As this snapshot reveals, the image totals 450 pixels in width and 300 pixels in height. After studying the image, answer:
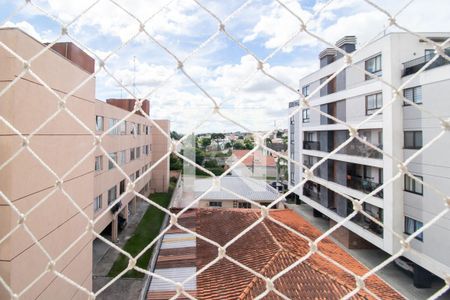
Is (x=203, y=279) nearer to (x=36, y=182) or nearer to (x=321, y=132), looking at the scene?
(x=36, y=182)

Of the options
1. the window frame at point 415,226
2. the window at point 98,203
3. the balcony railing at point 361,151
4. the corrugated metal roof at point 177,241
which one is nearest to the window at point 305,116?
the balcony railing at point 361,151

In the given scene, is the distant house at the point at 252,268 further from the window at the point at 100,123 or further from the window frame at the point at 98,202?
the window at the point at 100,123

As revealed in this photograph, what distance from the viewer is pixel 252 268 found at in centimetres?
246

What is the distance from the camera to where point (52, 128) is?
187 centimetres

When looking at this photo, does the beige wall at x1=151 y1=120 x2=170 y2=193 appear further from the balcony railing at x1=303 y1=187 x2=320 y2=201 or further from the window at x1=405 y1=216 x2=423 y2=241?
the window at x1=405 y1=216 x2=423 y2=241

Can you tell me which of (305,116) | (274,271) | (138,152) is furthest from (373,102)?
(138,152)

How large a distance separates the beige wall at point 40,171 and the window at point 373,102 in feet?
13.5

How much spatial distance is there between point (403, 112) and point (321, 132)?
206 centimetres

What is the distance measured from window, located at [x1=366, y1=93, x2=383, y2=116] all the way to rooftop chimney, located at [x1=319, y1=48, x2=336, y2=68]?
1.80 meters

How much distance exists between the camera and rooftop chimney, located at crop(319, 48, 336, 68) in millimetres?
6332

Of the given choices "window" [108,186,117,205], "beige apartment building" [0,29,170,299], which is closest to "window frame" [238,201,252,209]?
"window" [108,186,117,205]

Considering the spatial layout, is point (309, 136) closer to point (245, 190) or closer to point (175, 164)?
point (245, 190)

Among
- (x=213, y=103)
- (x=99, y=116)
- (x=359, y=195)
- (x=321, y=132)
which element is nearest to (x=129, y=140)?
(x=99, y=116)

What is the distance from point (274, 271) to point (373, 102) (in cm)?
355
